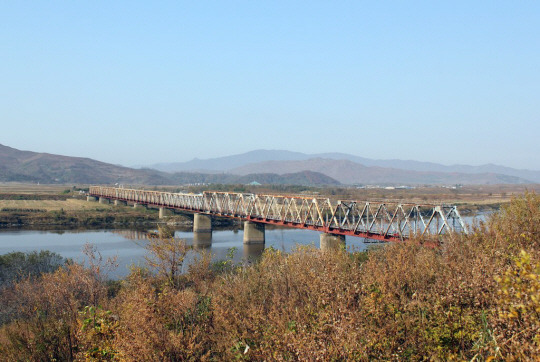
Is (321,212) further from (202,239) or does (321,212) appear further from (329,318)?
(329,318)

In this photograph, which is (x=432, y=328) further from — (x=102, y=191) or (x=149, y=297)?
(x=102, y=191)

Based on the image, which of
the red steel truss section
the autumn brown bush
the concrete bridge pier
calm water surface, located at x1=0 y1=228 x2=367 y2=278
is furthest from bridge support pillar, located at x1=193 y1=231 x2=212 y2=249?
the autumn brown bush

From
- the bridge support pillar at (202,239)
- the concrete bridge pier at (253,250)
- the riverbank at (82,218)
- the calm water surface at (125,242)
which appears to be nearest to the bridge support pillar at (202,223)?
the bridge support pillar at (202,239)

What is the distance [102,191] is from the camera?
164125 mm

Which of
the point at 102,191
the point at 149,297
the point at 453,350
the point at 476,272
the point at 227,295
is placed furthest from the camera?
the point at 102,191

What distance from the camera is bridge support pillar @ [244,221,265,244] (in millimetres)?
77688

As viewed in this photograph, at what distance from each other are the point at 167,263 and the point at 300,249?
8.06 m

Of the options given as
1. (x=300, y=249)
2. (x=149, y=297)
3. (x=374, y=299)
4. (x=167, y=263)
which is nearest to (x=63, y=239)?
(x=167, y=263)

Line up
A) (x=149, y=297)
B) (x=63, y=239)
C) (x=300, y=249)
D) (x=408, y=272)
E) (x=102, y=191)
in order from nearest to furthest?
(x=149, y=297) → (x=408, y=272) → (x=300, y=249) → (x=63, y=239) → (x=102, y=191)

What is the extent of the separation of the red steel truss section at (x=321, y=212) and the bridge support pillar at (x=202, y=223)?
1.29 meters

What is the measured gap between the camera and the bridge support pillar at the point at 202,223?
93.0 meters

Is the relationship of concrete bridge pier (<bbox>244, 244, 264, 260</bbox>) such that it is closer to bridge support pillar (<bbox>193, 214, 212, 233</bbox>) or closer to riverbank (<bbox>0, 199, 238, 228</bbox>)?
bridge support pillar (<bbox>193, 214, 212, 233</bbox>)

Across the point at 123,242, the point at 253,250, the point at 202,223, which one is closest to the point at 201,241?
the point at 123,242

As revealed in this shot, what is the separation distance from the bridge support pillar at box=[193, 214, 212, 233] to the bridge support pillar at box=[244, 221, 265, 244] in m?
16.2
